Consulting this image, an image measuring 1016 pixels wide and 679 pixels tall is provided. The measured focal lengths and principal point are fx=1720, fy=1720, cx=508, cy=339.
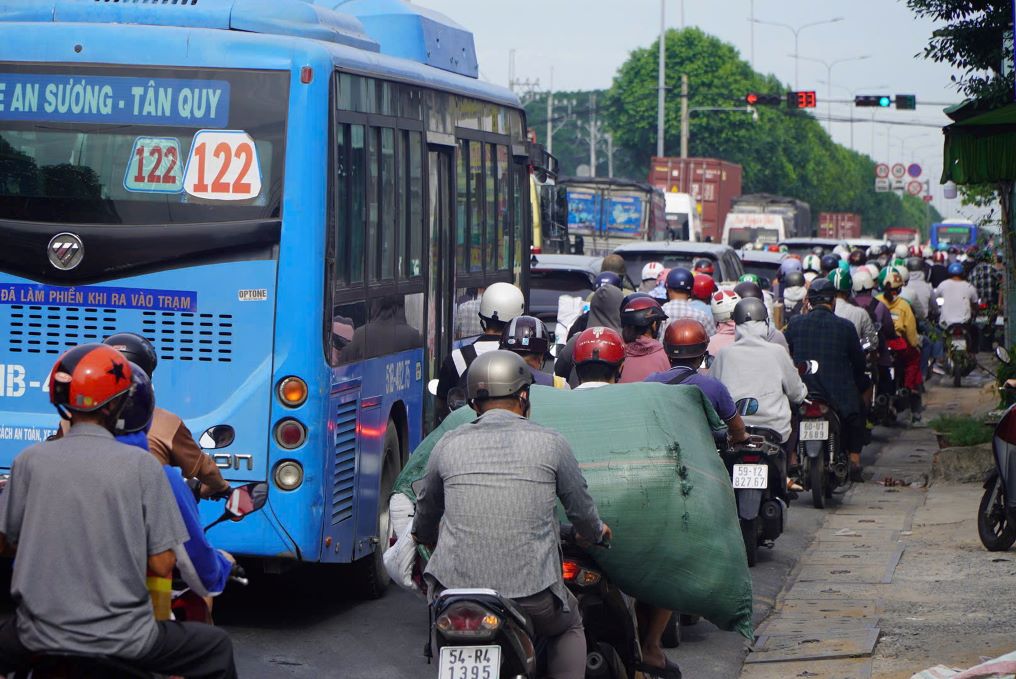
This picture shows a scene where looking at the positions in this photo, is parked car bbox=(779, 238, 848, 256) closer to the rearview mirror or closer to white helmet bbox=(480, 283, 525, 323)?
the rearview mirror

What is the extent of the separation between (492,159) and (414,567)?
683 centimetres

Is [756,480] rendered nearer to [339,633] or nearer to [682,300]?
[682,300]

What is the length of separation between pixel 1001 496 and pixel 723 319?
2202mm

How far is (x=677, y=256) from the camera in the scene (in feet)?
66.2

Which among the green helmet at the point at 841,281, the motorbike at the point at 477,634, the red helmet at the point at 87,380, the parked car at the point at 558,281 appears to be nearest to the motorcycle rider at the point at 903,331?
the green helmet at the point at 841,281

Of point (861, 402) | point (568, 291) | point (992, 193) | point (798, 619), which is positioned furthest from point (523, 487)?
point (992, 193)

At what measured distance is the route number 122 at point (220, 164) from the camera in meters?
8.31

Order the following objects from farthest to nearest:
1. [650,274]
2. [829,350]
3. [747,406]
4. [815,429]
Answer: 1. [650,274]
2. [829,350]
3. [815,429]
4. [747,406]

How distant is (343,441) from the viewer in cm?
870

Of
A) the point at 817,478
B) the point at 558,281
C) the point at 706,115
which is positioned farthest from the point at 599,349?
the point at 706,115

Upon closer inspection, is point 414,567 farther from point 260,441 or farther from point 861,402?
point 861,402

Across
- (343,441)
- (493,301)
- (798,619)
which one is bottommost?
(798,619)

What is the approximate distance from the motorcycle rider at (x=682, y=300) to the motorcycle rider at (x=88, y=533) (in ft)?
23.9

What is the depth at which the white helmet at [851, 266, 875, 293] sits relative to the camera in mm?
18359
